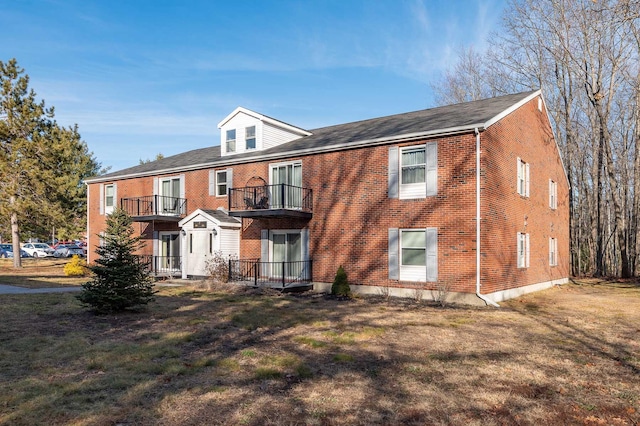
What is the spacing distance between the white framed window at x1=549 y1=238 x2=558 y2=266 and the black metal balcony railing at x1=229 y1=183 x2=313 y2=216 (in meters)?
12.0

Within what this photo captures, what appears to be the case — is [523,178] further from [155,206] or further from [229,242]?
[155,206]

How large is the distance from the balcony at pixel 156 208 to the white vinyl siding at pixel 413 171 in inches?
468

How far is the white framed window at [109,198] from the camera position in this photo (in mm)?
26991

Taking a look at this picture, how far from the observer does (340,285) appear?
1606 cm

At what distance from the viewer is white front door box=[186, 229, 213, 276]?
68.2ft

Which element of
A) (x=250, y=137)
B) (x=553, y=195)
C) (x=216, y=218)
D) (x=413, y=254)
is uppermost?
(x=250, y=137)

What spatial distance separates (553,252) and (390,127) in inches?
428

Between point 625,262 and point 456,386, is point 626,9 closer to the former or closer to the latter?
point 456,386

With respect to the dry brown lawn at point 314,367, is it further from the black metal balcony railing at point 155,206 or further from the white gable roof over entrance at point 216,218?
the black metal balcony railing at point 155,206

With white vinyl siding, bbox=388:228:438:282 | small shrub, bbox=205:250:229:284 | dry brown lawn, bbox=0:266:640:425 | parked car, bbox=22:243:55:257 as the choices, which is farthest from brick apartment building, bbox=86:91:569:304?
parked car, bbox=22:243:55:257

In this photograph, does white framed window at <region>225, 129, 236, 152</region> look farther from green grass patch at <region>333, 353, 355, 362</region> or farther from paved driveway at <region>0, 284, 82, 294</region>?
green grass patch at <region>333, 353, 355, 362</region>

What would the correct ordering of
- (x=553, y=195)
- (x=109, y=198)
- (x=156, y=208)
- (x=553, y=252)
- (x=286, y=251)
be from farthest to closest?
(x=109, y=198)
(x=156, y=208)
(x=553, y=195)
(x=553, y=252)
(x=286, y=251)

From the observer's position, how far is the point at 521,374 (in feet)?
22.7

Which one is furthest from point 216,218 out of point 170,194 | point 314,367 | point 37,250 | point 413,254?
point 37,250
